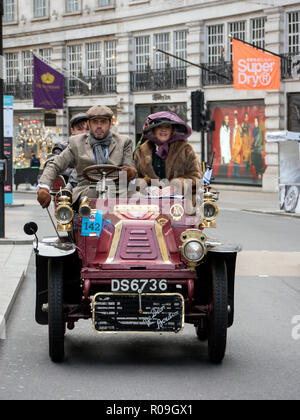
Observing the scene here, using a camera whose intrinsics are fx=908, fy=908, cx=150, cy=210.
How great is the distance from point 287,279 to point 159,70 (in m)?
31.2

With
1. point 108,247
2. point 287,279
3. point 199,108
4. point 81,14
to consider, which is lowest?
point 287,279

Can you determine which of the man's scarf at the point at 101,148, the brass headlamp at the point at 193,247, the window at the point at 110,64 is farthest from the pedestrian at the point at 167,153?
the window at the point at 110,64

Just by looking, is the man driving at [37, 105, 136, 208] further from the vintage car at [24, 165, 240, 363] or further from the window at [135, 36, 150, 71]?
the window at [135, 36, 150, 71]

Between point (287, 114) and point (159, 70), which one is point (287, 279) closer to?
point (287, 114)

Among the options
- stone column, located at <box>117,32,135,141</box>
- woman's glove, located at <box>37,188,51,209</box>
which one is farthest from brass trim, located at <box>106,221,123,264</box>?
stone column, located at <box>117,32,135,141</box>

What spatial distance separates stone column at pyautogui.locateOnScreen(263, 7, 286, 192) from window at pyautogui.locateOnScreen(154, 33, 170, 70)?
6.78 meters

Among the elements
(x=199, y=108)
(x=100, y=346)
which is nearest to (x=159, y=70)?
(x=199, y=108)

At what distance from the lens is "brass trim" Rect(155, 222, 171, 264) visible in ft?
22.4

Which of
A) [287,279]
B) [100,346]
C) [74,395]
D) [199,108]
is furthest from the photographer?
[199,108]

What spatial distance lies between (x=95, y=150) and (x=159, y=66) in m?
35.0

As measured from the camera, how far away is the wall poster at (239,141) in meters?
37.7

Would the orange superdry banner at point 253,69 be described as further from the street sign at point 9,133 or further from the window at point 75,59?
the window at point 75,59

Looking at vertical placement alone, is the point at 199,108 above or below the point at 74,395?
above

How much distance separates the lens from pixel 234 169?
3934 centimetres
